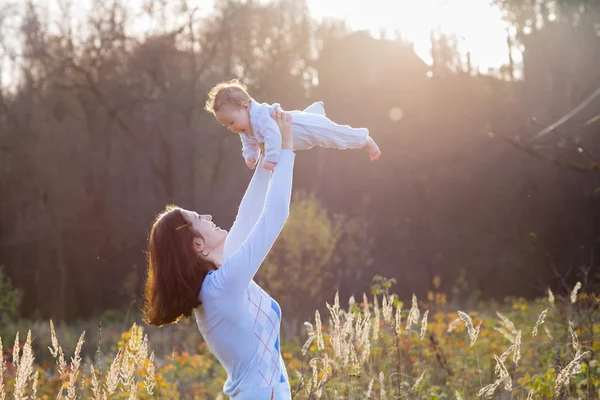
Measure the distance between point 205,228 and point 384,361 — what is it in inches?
120

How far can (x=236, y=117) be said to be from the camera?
3.69 metres

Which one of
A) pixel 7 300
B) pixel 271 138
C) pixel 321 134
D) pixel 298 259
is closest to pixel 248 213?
pixel 271 138

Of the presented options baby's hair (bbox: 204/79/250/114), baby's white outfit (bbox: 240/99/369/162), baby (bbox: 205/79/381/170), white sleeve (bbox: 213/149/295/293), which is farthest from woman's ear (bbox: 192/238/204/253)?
baby's hair (bbox: 204/79/250/114)

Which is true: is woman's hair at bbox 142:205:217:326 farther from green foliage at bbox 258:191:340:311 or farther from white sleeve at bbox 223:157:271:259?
green foliage at bbox 258:191:340:311

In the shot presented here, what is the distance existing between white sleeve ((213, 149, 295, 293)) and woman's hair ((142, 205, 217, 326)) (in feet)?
0.31

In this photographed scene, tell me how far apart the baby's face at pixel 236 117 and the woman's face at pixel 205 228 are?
3.49ft

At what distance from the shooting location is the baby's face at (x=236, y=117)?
366 cm

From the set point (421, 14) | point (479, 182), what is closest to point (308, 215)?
point (421, 14)

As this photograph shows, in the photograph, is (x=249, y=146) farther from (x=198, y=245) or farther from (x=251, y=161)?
(x=198, y=245)

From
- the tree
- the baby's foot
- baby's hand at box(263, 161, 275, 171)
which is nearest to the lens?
baby's hand at box(263, 161, 275, 171)

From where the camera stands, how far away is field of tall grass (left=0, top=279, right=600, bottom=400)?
2562 millimetres

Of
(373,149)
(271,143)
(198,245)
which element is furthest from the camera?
(373,149)

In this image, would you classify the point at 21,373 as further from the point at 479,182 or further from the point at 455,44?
the point at 479,182

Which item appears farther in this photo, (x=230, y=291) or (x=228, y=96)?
(x=228, y=96)
